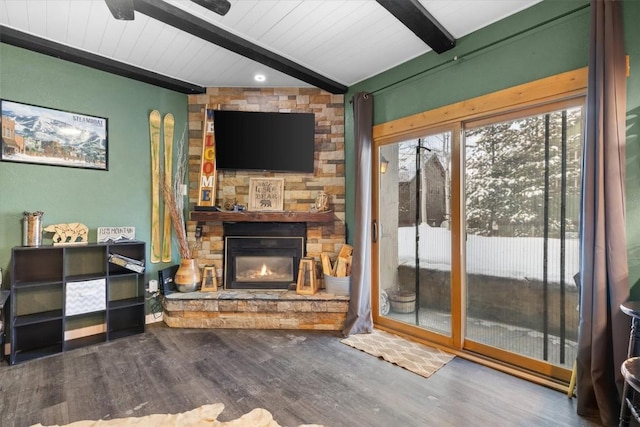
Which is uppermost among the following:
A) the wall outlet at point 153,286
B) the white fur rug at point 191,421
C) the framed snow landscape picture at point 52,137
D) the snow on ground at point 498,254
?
the framed snow landscape picture at point 52,137

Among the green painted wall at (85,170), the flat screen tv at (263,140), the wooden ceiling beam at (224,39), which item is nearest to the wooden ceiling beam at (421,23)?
the wooden ceiling beam at (224,39)

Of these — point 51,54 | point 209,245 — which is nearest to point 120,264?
point 209,245

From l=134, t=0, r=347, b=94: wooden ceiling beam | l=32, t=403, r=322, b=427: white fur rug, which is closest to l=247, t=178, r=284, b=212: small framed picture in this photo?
l=134, t=0, r=347, b=94: wooden ceiling beam

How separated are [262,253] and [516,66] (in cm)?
298

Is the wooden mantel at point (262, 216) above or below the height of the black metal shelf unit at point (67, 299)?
above

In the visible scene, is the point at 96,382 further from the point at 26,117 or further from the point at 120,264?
the point at 26,117

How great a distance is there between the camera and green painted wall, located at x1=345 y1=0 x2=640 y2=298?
181cm

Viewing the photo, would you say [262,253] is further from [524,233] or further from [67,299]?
[524,233]

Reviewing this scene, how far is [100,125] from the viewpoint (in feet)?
9.91

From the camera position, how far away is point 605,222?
176cm

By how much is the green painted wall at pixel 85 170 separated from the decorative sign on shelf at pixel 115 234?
0.26 feet

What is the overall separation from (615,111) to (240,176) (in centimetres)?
324

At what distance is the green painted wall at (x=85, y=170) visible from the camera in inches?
102

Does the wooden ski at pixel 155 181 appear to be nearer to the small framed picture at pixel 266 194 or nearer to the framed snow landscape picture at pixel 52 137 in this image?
the framed snow landscape picture at pixel 52 137
